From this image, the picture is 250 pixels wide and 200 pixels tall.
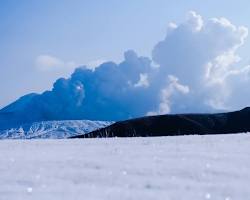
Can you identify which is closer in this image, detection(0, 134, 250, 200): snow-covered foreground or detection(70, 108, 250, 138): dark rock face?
detection(0, 134, 250, 200): snow-covered foreground

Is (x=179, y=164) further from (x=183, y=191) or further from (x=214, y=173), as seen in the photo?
(x=183, y=191)

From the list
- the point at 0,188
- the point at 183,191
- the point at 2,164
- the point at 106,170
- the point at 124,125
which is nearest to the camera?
the point at 183,191

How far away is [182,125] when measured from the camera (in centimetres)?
17338

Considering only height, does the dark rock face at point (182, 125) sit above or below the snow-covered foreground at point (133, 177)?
above

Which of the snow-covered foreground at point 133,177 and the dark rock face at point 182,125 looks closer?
the snow-covered foreground at point 133,177

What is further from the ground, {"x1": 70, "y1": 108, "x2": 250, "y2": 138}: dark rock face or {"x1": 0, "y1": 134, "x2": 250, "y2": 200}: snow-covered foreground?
{"x1": 70, "y1": 108, "x2": 250, "y2": 138}: dark rock face

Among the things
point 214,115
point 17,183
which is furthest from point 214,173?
point 214,115

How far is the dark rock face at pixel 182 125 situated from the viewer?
166250mm

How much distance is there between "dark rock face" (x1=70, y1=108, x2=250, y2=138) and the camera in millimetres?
166250

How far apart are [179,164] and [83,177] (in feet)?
7.43

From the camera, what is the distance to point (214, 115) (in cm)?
19825

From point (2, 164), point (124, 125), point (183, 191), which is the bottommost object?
point (183, 191)

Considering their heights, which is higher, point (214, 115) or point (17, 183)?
point (214, 115)

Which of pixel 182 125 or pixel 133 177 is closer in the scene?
pixel 133 177
